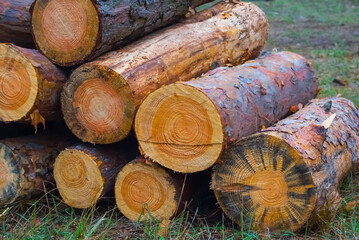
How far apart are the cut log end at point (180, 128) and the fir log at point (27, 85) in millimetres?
759

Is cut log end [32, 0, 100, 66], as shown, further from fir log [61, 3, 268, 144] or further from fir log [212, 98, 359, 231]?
fir log [212, 98, 359, 231]

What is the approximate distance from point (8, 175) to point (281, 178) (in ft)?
6.67

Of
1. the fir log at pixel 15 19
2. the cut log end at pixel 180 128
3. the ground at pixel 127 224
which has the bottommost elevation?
the ground at pixel 127 224

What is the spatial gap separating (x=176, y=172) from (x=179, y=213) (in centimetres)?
31

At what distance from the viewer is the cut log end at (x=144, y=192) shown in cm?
332

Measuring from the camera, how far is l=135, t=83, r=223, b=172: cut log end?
3.01m

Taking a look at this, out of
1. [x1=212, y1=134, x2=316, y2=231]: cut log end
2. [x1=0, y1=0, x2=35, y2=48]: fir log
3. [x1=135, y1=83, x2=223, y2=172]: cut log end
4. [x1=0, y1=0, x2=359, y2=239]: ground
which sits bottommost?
[x1=0, y1=0, x2=359, y2=239]: ground

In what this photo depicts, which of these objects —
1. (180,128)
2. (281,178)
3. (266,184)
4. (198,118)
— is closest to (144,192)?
(180,128)

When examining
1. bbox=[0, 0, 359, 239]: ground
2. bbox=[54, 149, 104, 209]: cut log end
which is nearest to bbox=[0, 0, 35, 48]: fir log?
bbox=[54, 149, 104, 209]: cut log end

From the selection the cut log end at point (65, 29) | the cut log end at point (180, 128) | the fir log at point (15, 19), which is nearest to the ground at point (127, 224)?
the cut log end at point (180, 128)

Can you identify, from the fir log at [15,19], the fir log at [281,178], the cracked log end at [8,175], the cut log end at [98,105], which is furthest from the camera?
the fir log at [15,19]

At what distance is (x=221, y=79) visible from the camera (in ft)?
11.0

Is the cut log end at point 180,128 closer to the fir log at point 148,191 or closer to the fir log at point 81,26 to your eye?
the fir log at point 148,191

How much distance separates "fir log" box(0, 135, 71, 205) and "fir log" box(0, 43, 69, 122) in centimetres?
26
